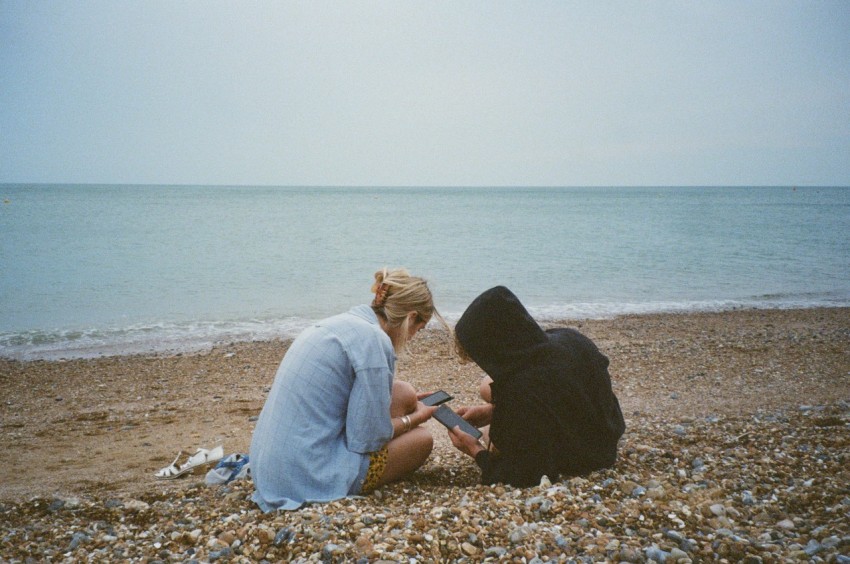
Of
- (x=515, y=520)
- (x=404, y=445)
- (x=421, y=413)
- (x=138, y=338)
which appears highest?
(x=421, y=413)

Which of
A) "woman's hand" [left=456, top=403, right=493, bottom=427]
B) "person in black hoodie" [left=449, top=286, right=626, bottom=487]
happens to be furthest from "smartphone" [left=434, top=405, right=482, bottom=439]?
"person in black hoodie" [left=449, top=286, right=626, bottom=487]

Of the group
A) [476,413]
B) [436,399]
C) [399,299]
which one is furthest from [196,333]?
[399,299]

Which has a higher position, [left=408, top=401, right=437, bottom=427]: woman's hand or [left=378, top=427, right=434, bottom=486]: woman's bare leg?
[left=408, top=401, right=437, bottom=427]: woman's hand

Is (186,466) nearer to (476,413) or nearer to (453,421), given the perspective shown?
(453,421)

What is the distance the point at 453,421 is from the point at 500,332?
109cm

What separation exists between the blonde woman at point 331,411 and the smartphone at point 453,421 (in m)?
0.67

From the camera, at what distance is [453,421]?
4316mm

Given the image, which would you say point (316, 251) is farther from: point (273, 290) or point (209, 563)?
point (209, 563)

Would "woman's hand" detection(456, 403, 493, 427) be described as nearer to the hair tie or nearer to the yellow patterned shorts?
the yellow patterned shorts

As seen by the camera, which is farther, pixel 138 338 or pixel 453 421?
pixel 138 338

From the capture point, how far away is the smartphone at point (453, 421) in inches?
166

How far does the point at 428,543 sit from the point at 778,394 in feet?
20.0

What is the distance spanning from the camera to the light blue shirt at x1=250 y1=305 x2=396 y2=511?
3479mm

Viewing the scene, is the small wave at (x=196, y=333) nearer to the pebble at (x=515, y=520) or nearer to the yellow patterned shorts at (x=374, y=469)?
the pebble at (x=515, y=520)
